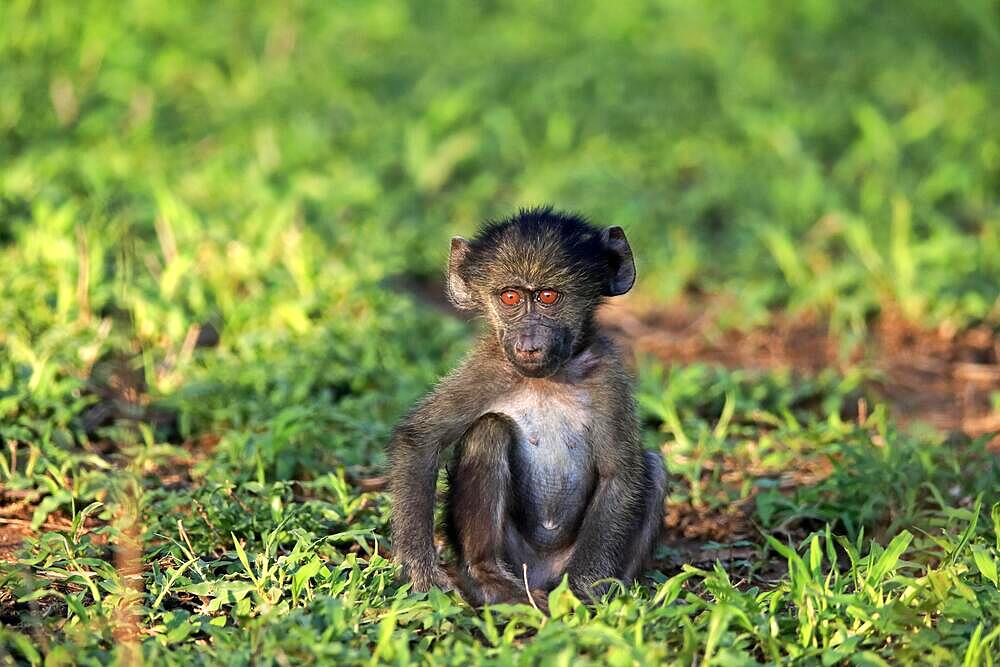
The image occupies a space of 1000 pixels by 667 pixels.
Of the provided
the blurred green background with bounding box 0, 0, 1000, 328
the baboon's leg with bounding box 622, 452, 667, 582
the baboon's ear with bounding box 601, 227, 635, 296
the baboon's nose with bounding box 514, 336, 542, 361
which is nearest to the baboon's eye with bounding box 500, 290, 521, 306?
the baboon's nose with bounding box 514, 336, 542, 361

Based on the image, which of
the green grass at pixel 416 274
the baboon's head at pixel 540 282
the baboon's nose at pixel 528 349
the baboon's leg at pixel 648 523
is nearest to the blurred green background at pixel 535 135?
the green grass at pixel 416 274

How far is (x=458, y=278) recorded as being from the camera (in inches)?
218

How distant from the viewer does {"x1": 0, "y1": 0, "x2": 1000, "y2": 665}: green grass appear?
4.67m

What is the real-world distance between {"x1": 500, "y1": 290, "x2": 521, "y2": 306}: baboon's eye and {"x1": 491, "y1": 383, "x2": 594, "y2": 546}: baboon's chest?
0.30 meters

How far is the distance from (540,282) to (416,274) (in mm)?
4042

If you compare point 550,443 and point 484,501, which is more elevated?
point 550,443

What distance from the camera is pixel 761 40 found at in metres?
12.7

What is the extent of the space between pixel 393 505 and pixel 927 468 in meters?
2.31

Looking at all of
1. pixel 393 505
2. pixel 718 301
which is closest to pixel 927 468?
pixel 393 505

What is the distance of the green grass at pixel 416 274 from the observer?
15.3 ft

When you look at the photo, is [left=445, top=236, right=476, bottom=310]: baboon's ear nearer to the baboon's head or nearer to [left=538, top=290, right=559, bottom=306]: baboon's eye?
the baboon's head

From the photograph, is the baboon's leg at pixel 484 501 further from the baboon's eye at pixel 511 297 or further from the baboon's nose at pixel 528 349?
the baboon's eye at pixel 511 297

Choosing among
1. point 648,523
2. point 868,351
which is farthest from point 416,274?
point 648,523

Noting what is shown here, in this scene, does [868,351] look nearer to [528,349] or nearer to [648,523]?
[648,523]
